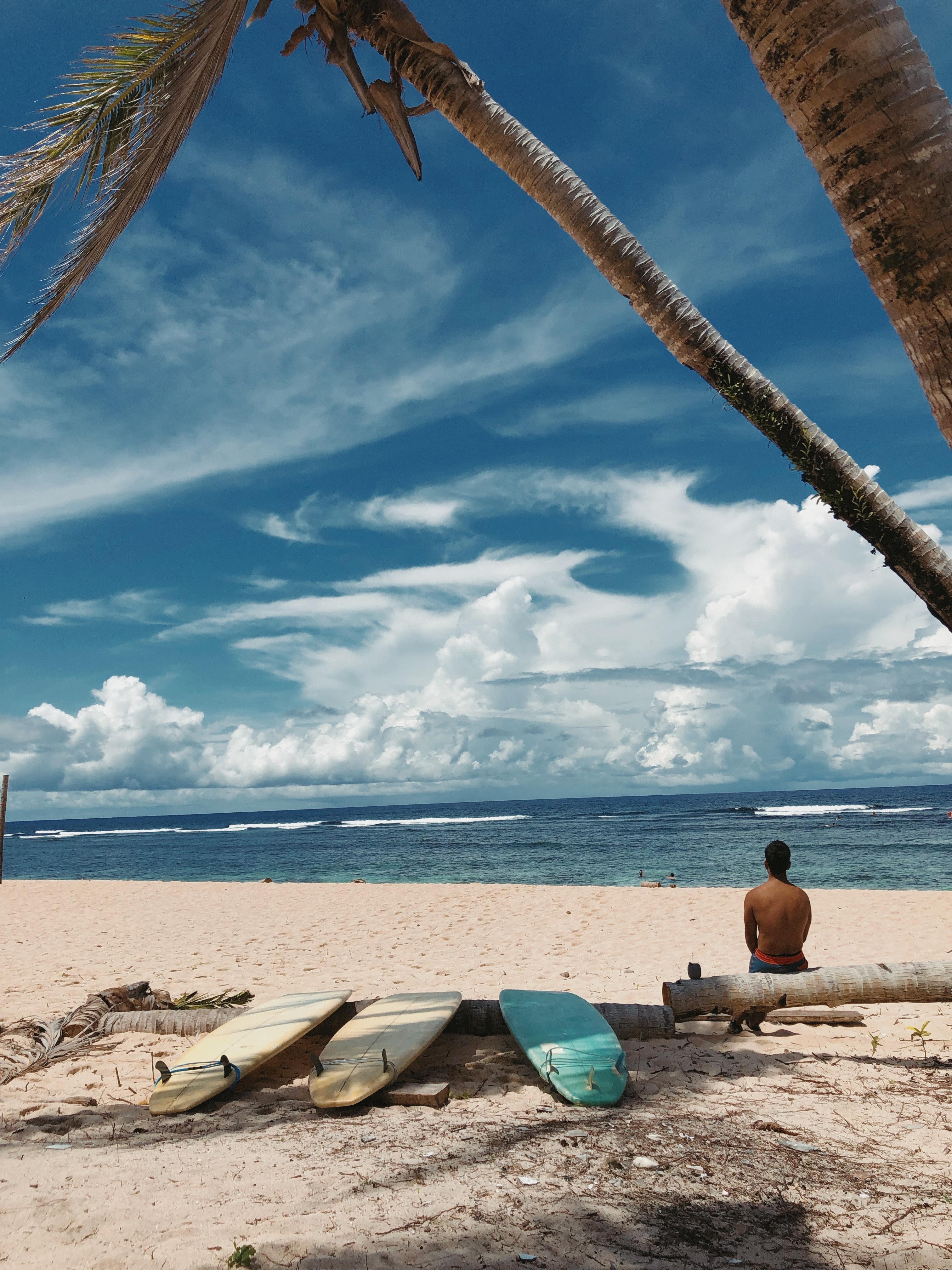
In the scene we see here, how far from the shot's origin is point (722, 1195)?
2.58 meters

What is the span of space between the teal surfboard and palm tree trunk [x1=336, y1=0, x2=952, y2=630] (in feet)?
8.92

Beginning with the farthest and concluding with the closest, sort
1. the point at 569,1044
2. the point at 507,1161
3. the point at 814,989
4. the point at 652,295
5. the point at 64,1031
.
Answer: the point at 64,1031
the point at 814,989
the point at 569,1044
the point at 652,295
the point at 507,1161

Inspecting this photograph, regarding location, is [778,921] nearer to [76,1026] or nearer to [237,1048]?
[237,1048]

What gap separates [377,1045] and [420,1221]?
1.91m

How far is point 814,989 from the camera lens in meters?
4.76

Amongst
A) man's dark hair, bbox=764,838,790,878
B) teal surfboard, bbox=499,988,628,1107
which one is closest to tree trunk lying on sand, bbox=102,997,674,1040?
teal surfboard, bbox=499,988,628,1107

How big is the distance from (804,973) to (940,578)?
334 centimetres

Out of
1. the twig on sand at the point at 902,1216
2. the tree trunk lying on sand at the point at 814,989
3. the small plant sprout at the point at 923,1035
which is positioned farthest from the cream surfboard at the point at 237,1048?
the small plant sprout at the point at 923,1035

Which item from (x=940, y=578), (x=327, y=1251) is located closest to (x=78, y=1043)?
(x=327, y=1251)

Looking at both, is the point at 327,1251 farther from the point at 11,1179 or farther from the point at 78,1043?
the point at 78,1043

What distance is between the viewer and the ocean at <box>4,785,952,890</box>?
22.6 metres

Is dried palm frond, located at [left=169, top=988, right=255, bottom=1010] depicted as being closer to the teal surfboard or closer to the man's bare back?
the teal surfboard

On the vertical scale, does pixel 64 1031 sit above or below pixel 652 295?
below

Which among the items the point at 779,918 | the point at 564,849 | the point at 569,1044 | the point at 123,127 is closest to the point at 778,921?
the point at 779,918
